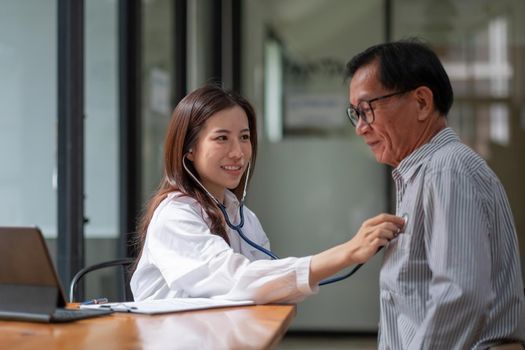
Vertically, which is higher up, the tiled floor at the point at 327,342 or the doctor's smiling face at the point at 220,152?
the doctor's smiling face at the point at 220,152

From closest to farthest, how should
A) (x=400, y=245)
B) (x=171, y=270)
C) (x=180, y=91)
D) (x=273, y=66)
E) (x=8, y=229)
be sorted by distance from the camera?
(x=8, y=229) < (x=400, y=245) < (x=171, y=270) < (x=180, y=91) < (x=273, y=66)

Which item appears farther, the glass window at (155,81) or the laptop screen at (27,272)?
the glass window at (155,81)

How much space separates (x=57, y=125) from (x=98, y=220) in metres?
0.61

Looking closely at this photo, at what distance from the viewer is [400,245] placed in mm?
1772

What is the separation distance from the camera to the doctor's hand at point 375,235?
1.78 m

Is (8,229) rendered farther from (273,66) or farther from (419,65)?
(273,66)

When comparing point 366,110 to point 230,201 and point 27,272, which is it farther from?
point 27,272

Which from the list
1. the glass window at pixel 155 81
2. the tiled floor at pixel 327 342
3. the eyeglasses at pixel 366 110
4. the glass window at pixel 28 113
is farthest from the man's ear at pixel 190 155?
the tiled floor at pixel 327 342

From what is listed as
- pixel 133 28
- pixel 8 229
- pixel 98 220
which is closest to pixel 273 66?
pixel 133 28

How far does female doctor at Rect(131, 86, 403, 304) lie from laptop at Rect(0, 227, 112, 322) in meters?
0.36

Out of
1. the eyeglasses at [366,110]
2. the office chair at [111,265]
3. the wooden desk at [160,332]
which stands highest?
the eyeglasses at [366,110]

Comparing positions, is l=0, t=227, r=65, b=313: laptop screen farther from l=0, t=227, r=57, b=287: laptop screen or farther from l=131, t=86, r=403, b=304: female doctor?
l=131, t=86, r=403, b=304: female doctor

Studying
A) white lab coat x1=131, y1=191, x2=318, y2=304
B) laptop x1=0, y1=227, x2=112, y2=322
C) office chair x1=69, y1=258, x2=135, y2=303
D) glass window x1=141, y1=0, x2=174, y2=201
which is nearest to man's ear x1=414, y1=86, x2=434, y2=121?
white lab coat x1=131, y1=191, x2=318, y2=304

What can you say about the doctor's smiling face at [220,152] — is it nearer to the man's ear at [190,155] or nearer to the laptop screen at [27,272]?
the man's ear at [190,155]
